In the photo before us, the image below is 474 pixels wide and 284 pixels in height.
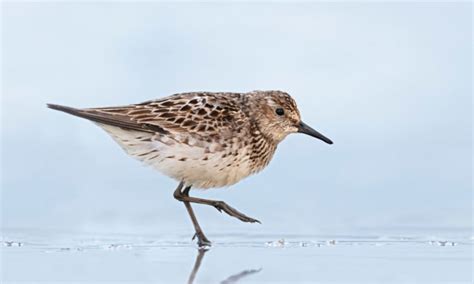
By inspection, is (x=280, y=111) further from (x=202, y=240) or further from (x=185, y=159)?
(x=202, y=240)

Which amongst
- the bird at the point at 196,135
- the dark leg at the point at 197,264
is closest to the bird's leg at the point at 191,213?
the bird at the point at 196,135

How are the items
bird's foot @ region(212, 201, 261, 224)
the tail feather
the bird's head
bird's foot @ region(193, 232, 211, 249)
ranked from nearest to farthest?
bird's foot @ region(193, 232, 211, 249) < the tail feather < bird's foot @ region(212, 201, 261, 224) < the bird's head

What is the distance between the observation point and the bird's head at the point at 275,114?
1223 cm

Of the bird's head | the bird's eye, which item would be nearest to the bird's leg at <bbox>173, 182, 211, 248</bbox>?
the bird's head

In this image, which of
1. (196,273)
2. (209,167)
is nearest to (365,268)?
(196,273)

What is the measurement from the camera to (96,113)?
465 inches

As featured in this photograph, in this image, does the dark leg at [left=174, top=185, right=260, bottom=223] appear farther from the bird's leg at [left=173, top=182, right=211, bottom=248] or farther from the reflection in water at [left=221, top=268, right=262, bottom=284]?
the reflection in water at [left=221, top=268, right=262, bottom=284]

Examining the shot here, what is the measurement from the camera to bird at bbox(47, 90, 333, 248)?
11656mm

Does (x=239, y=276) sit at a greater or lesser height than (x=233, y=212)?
greater

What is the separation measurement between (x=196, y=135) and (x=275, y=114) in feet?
3.23

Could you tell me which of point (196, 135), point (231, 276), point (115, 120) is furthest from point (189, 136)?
point (231, 276)

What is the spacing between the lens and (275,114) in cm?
1228

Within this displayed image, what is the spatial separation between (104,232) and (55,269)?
9.03 feet

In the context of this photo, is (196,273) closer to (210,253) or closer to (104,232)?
(210,253)
